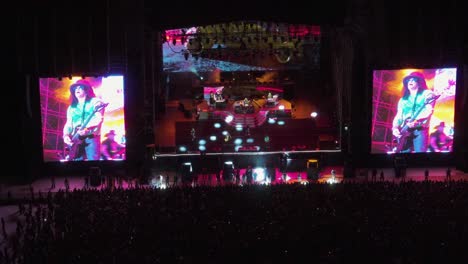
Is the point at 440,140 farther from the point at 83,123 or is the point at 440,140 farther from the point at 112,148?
the point at 83,123

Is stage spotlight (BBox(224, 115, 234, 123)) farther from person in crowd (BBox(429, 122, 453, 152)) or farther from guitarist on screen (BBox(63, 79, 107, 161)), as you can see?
person in crowd (BBox(429, 122, 453, 152))

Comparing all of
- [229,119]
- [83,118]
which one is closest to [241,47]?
[229,119]

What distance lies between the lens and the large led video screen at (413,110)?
757 inches

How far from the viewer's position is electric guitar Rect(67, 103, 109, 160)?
18828mm

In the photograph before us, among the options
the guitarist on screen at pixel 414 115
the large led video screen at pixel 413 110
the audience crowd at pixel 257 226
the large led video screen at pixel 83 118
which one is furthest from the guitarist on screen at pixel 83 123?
the guitarist on screen at pixel 414 115

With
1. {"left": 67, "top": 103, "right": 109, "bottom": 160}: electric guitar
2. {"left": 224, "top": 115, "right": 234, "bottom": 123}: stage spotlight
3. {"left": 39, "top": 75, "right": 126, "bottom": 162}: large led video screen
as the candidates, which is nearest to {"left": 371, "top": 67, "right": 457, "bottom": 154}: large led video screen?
{"left": 224, "top": 115, "right": 234, "bottom": 123}: stage spotlight

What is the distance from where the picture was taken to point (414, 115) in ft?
63.5

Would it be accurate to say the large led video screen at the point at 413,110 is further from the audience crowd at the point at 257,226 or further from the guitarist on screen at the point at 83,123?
the guitarist on screen at the point at 83,123

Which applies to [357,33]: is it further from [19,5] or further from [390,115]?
[19,5]

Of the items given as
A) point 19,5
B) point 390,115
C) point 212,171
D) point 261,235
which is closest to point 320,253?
point 261,235

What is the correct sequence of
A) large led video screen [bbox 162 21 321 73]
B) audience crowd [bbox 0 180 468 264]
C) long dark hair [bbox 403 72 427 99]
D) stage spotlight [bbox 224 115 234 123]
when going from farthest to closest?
stage spotlight [bbox 224 115 234 123] → large led video screen [bbox 162 21 321 73] → long dark hair [bbox 403 72 427 99] → audience crowd [bbox 0 180 468 264]

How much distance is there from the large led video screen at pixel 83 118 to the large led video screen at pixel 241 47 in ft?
13.3

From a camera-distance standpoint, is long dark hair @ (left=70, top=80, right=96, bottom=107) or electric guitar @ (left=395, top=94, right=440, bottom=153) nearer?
long dark hair @ (left=70, top=80, right=96, bottom=107)

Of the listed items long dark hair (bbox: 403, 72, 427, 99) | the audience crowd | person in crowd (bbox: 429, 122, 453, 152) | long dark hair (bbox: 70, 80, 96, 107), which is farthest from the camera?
person in crowd (bbox: 429, 122, 453, 152)
